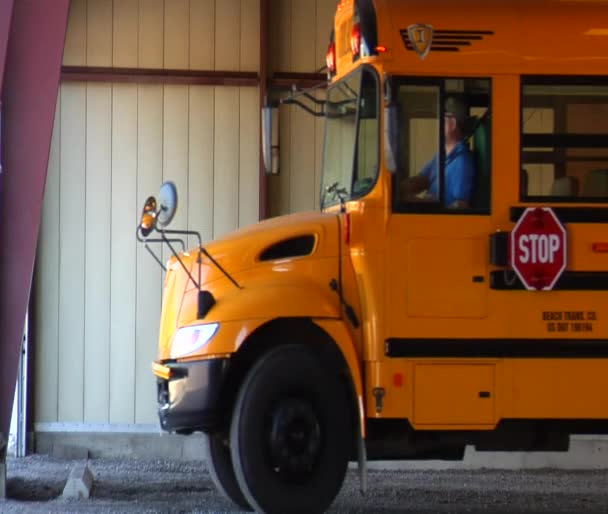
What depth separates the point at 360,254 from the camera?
8422 millimetres

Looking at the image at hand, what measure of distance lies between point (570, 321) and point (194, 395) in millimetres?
2458

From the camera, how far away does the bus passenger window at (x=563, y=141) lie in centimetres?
841

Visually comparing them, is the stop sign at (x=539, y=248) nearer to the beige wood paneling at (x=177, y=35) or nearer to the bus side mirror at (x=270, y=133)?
the bus side mirror at (x=270, y=133)

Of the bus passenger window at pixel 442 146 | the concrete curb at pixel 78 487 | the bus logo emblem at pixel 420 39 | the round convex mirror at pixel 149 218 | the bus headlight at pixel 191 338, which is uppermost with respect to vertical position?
the bus logo emblem at pixel 420 39

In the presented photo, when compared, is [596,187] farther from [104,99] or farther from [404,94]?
[104,99]

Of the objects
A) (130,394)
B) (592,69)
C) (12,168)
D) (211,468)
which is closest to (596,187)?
Answer: (592,69)

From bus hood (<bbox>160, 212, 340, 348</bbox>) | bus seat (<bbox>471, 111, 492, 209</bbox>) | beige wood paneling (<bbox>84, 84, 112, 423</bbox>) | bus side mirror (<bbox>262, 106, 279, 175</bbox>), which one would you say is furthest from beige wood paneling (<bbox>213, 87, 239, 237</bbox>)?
bus seat (<bbox>471, 111, 492, 209</bbox>)

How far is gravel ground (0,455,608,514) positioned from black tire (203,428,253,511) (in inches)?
4.3

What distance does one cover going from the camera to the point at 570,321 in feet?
27.5

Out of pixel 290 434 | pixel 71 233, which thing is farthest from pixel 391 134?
pixel 71 233

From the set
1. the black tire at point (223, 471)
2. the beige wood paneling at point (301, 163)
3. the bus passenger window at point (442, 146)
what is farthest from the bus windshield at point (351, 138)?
the beige wood paneling at point (301, 163)

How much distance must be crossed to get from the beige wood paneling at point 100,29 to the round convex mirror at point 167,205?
4.82 m

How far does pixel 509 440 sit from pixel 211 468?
2303 mm

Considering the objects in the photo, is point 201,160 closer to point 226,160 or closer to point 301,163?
point 226,160
